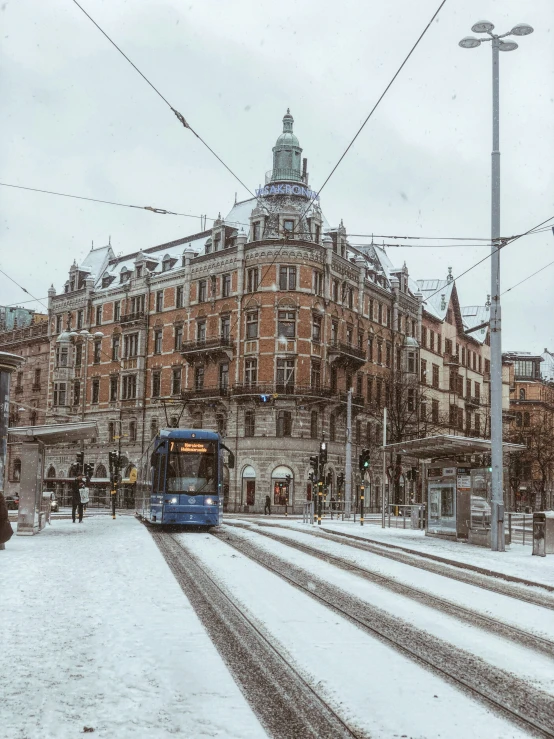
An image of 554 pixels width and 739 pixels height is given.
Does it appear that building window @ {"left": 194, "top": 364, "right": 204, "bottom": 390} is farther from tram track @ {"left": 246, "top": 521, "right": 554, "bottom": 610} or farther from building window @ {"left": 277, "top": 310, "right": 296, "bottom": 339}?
tram track @ {"left": 246, "top": 521, "right": 554, "bottom": 610}

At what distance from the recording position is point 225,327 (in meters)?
60.2

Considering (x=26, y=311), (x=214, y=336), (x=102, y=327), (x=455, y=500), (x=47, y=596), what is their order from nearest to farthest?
(x=47, y=596) → (x=455, y=500) → (x=214, y=336) → (x=102, y=327) → (x=26, y=311)

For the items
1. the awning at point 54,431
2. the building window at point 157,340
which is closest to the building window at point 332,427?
the building window at point 157,340

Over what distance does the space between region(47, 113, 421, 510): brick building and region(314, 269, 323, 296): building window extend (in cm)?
13

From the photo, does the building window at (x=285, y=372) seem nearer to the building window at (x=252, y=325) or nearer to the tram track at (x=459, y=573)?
the building window at (x=252, y=325)

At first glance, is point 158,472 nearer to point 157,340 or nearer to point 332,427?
point 332,427

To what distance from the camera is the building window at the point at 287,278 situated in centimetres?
5753

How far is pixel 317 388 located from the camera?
56.8 metres

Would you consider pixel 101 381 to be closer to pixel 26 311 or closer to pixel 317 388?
pixel 317 388

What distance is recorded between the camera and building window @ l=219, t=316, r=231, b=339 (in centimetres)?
5962

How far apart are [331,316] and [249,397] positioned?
8267 millimetres

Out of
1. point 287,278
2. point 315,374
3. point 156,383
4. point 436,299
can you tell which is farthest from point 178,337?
point 436,299

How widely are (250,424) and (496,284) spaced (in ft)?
118

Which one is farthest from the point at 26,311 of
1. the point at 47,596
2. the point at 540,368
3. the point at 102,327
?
the point at 47,596
